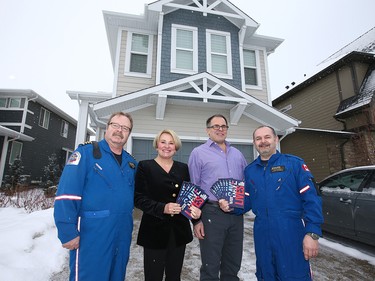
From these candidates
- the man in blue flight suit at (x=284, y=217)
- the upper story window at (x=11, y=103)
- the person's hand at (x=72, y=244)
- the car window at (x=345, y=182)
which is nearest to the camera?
the person's hand at (x=72, y=244)

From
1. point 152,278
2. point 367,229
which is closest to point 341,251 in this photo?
point 367,229

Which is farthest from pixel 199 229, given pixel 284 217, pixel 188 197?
pixel 284 217

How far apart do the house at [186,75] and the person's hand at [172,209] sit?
5.28 metres

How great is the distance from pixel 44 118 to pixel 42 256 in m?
→ 16.4

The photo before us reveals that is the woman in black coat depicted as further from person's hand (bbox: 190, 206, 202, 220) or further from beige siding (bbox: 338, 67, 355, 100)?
beige siding (bbox: 338, 67, 355, 100)

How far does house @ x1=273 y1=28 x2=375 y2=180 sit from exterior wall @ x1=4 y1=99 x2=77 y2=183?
16961mm

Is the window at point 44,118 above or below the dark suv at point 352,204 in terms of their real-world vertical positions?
above

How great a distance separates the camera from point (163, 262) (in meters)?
2.22

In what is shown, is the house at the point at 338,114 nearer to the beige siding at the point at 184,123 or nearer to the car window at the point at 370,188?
the beige siding at the point at 184,123

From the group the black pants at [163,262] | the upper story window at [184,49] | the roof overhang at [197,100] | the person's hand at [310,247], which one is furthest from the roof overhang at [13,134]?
the person's hand at [310,247]

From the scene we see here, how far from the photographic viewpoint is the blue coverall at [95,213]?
1887 millimetres

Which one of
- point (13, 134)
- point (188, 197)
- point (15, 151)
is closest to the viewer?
point (188, 197)

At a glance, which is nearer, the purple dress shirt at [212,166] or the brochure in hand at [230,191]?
→ the brochure in hand at [230,191]

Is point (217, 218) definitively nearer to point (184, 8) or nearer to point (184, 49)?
point (184, 49)
